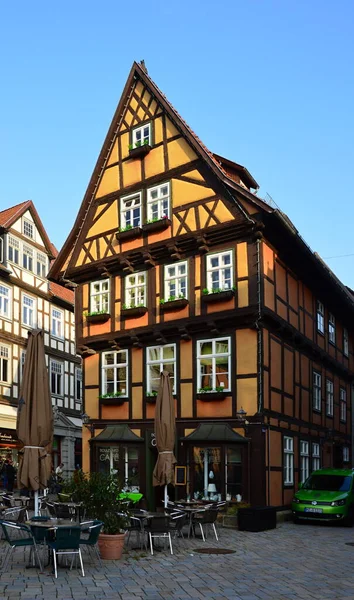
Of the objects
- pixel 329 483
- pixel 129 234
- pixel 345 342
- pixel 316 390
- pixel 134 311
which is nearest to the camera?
pixel 329 483

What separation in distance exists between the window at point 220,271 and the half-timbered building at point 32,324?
13.5 metres

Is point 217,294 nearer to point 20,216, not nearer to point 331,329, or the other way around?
point 331,329

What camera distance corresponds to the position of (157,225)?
2403 centimetres

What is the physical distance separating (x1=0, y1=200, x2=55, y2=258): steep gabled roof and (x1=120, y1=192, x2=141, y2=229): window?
518 inches

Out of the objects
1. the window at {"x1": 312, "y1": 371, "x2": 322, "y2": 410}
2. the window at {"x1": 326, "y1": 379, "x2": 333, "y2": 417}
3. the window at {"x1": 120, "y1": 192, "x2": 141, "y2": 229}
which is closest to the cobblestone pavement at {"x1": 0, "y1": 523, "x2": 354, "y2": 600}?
the window at {"x1": 312, "y1": 371, "x2": 322, "y2": 410}

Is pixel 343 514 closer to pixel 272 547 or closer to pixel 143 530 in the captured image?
pixel 272 547

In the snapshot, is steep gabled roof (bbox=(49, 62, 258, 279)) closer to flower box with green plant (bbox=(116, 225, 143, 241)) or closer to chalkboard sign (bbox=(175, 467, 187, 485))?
flower box with green plant (bbox=(116, 225, 143, 241))

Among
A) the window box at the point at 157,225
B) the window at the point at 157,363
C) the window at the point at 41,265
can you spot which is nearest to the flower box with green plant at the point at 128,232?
the window box at the point at 157,225

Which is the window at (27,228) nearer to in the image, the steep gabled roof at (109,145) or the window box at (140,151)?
the steep gabled roof at (109,145)

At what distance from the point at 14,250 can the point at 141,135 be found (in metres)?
15.0

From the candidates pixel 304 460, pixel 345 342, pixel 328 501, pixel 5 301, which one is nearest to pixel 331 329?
pixel 345 342

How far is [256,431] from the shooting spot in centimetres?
2097

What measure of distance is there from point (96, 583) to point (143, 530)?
3736 mm

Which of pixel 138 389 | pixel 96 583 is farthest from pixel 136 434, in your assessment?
pixel 96 583
